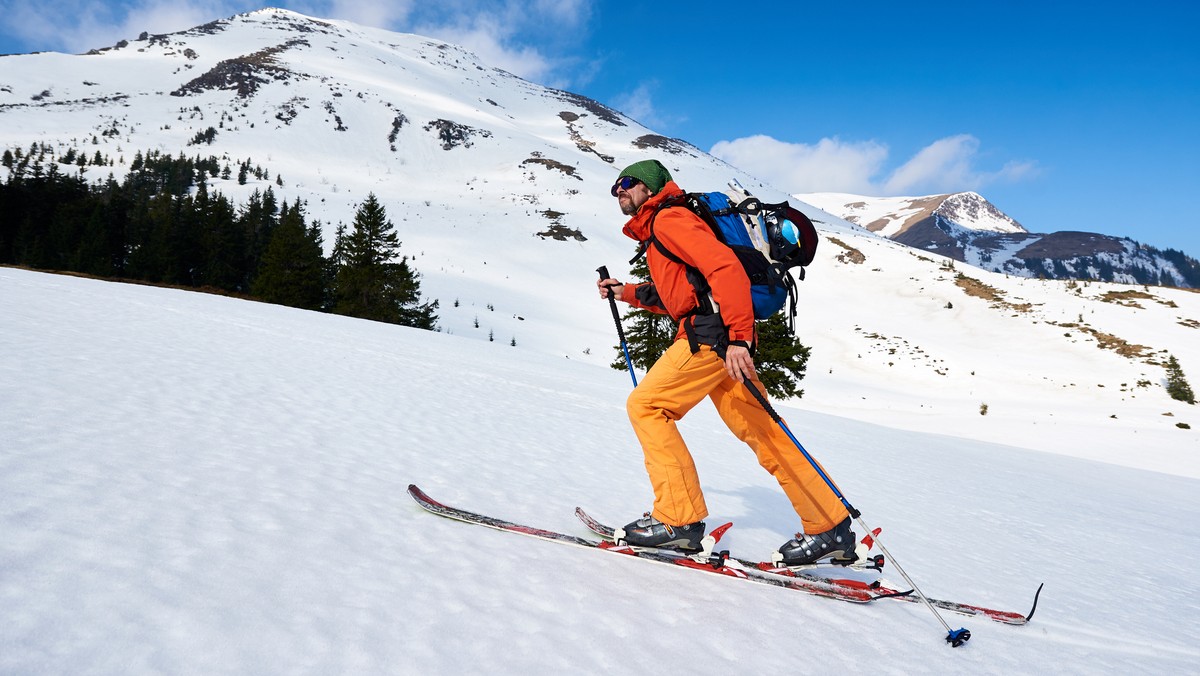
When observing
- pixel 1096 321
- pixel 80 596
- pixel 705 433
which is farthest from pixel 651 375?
pixel 1096 321

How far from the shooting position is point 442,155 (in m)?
96.1

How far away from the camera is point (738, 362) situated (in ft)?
10.3

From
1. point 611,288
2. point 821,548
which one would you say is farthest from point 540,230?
point 821,548

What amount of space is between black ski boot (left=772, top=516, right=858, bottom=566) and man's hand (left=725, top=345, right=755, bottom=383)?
1233 millimetres

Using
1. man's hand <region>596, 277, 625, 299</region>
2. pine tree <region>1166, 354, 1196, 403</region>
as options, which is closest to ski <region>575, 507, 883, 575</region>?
man's hand <region>596, 277, 625, 299</region>

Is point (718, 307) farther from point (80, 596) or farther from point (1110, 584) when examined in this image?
point (1110, 584)

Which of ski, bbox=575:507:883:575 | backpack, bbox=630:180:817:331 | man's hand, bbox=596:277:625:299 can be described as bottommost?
ski, bbox=575:507:883:575

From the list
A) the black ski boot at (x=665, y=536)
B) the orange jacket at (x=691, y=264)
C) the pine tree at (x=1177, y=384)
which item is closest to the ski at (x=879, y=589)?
the black ski boot at (x=665, y=536)

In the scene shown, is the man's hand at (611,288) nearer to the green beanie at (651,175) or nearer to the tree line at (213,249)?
the green beanie at (651,175)

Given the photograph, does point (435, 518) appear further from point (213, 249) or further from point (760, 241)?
point (213, 249)

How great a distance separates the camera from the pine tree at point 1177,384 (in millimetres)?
24578

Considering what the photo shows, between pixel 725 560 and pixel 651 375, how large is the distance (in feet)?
3.92

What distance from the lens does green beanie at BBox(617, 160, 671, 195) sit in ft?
11.6

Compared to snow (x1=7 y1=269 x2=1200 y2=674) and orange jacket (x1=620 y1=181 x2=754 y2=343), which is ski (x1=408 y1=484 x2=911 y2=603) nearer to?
snow (x1=7 y1=269 x2=1200 y2=674)
